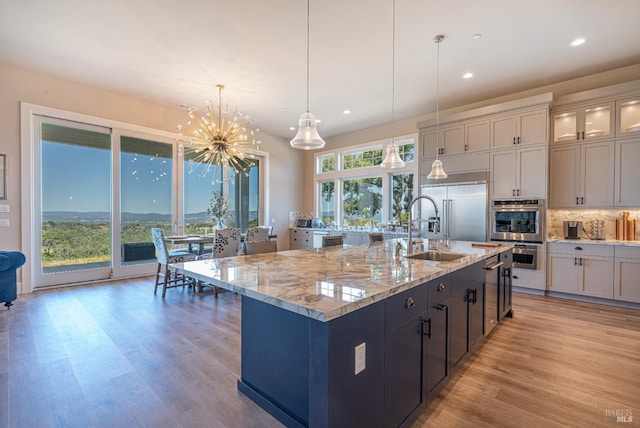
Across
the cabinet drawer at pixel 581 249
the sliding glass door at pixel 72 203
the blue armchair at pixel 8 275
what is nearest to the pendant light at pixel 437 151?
the cabinet drawer at pixel 581 249

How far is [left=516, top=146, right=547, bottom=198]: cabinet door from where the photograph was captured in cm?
432

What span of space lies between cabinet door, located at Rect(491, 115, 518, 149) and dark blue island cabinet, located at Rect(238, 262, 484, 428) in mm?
3398

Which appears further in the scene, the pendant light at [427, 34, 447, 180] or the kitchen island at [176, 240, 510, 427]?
the pendant light at [427, 34, 447, 180]

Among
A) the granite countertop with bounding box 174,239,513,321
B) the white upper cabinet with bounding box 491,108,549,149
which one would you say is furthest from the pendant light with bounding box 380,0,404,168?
the white upper cabinet with bounding box 491,108,549,149

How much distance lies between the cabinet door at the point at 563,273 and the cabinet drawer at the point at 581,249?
0.07 metres

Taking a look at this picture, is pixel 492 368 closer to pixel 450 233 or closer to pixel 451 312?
pixel 451 312

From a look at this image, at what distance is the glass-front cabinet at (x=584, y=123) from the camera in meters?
4.14

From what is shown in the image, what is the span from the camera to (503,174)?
4676mm

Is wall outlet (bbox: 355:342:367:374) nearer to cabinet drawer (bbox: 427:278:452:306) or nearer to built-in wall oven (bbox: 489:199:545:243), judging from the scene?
cabinet drawer (bbox: 427:278:452:306)

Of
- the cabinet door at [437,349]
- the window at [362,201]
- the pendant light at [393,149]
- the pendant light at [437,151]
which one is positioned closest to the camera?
the cabinet door at [437,349]

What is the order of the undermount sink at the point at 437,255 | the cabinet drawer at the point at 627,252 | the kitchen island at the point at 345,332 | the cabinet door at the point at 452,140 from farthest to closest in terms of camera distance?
the cabinet door at the point at 452,140, the cabinet drawer at the point at 627,252, the undermount sink at the point at 437,255, the kitchen island at the point at 345,332

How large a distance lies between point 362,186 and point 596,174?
416 cm

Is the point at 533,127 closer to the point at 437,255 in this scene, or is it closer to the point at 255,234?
the point at 437,255

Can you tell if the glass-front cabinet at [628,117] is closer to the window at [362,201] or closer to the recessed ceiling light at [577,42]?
the recessed ceiling light at [577,42]
